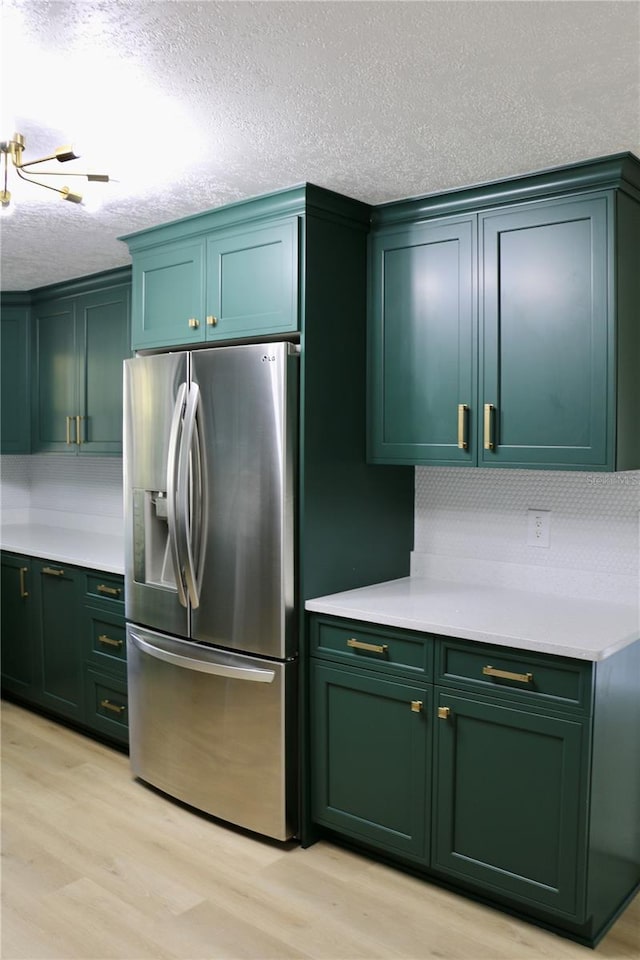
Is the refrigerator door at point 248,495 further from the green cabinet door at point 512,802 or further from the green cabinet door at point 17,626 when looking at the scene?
the green cabinet door at point 17,626

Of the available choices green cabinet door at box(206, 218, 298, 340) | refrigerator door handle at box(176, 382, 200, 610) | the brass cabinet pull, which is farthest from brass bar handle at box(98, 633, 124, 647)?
green cabinet door at box(206, 218, 298, 340)

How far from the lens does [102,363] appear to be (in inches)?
171

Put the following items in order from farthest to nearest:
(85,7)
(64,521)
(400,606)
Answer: (64,521) → (400,606) → (85,7)

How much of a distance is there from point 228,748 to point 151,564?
808 millimetres

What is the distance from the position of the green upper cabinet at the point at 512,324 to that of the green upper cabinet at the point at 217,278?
0.40 meters

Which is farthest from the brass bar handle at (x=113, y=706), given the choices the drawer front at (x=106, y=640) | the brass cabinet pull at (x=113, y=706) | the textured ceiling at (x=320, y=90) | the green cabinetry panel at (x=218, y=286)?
the textured ceiling at (x=320, y=90)

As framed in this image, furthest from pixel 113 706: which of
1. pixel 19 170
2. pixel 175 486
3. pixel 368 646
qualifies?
pixel 19 170

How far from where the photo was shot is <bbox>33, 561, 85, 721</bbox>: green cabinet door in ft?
13.0

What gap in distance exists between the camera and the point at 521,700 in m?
2.42

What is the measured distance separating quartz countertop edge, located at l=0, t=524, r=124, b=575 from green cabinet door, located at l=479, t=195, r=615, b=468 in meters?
1.88

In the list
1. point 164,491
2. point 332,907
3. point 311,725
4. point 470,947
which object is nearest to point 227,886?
point 332,907

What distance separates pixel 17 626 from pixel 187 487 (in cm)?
190

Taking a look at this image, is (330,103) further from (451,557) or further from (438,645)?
(451,557)

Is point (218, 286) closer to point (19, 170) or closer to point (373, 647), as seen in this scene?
point (19, 170)
